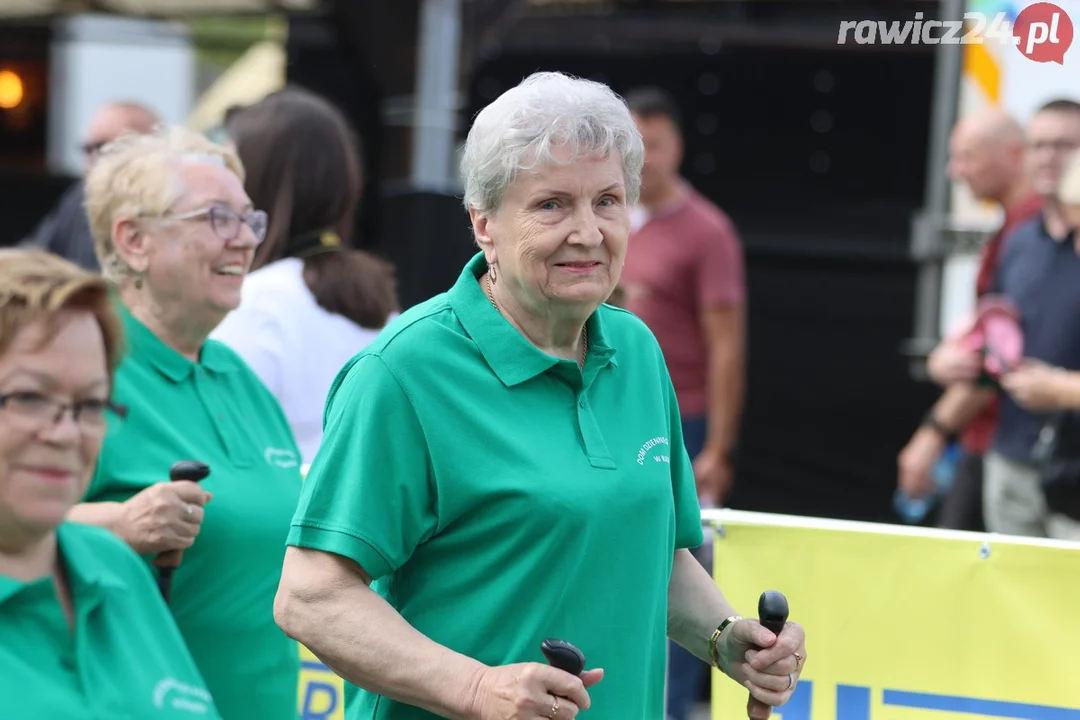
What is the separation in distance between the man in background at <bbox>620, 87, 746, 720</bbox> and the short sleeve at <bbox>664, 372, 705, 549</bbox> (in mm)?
4008

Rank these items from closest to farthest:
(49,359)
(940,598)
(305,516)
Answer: (49,359) < (305,516) < (940,598)

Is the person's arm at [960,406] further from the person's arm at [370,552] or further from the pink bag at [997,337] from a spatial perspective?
the person's arm at [370,552]

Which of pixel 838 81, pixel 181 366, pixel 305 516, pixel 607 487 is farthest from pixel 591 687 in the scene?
pixel 838 81

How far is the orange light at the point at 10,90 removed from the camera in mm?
12094

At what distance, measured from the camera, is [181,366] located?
3283 millimetres

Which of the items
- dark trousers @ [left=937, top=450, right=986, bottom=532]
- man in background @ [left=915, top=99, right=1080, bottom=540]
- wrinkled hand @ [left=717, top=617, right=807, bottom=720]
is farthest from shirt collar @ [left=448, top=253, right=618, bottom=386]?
dark trousers @ [left=937, top=450, right=986, bottom=532]

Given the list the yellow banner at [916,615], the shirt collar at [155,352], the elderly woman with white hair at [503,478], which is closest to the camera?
the elderly woman with white hair at [503,478]

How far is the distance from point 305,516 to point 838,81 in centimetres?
681

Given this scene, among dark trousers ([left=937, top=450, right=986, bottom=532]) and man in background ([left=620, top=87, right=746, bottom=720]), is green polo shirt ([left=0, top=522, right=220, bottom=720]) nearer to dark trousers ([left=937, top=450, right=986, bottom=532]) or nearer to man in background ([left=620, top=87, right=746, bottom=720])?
dark trousers ([left=937, top=450, right=986, bottom=532])

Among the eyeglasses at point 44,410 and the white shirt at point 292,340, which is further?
the white shirt at point 292,340

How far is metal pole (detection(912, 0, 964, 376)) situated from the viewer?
22.3 feet

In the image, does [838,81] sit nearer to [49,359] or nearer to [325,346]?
[325,346]

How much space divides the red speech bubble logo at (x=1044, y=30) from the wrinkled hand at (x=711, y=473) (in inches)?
105

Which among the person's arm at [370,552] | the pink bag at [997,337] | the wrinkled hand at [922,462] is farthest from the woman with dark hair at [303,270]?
the wrinkled hand at [922,462]
